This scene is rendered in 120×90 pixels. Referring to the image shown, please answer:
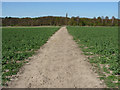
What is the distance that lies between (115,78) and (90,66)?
1742 mm

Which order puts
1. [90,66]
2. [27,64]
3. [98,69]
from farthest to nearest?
[27,64], [90,66], [98,69]

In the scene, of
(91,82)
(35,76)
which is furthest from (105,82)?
(35,76)

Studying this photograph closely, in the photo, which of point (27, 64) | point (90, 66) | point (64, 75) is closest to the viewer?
point (64, 75)

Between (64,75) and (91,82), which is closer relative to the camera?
(91,82)

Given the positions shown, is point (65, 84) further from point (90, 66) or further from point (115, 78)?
point (90, 66)

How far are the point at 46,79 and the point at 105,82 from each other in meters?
2.27

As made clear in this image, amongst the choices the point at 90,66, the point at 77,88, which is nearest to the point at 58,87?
the point at 77,88

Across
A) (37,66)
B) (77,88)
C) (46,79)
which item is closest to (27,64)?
(37,66)

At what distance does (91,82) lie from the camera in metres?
5.44

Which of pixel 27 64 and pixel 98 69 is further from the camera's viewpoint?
pixel 27 64

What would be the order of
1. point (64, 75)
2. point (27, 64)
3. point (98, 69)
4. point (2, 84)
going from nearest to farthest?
point (2, 84), point (64, 75), point (98, 69), point (27, 64)

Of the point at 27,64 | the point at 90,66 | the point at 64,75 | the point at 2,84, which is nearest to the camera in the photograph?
the point at 2,84

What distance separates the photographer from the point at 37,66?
7484 millimetres

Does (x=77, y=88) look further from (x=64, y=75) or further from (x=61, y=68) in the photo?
(x=61, y=68)
